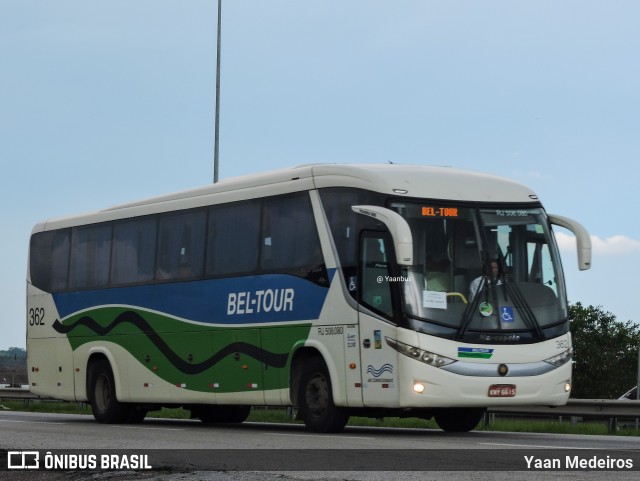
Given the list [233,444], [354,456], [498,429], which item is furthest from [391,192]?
[498,429]

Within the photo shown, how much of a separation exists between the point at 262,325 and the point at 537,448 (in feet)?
20.5

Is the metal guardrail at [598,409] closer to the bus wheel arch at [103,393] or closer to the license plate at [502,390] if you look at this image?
the license plate at [502,390]

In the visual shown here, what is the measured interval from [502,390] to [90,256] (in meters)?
9.99

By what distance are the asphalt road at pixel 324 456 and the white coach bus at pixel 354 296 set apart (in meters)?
0.84

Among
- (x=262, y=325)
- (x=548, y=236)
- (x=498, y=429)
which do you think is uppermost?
(x=548, y=236)

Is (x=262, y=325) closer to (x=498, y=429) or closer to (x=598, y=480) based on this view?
(x=498, y=429)

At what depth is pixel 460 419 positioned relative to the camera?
19688 millimetres

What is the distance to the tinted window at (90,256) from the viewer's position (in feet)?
79.4

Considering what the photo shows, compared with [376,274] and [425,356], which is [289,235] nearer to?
[376,274]

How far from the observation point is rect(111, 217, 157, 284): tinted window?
75.2 ft

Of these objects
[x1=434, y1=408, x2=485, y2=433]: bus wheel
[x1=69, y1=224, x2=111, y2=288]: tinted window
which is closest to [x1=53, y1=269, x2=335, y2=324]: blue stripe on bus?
[x1=69, y1=224, x2=111, y2=288]: tinted window

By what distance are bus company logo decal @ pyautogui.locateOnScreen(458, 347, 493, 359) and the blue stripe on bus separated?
7.21 ft

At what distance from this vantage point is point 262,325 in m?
19.8

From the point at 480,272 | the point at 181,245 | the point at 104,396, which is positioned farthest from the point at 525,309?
the point at 104,396
